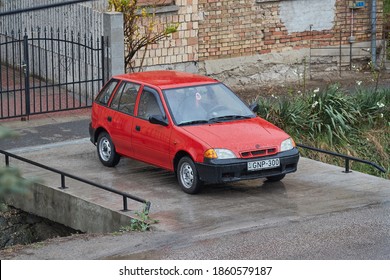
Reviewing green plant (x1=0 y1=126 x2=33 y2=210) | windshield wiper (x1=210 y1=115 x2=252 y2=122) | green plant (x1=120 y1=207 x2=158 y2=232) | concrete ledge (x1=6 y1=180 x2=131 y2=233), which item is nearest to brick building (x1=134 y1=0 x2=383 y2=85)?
windshield wiper (x1=210 y1=115 x2=252 y2=122)

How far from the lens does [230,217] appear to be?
9852mm

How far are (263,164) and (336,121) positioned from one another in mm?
4776

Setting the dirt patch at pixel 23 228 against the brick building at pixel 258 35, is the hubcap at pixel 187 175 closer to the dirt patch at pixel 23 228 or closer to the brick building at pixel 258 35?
the dirt patch at pixel 23 228

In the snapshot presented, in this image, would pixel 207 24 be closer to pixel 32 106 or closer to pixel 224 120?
pixel 32 106

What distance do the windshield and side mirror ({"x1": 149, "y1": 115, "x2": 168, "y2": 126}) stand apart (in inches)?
5.1


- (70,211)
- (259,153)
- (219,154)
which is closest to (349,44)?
(259,153)

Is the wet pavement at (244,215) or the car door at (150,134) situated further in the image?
the car door at (150,134)

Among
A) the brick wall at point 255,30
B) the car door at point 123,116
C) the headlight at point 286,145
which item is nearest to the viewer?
the headlight at point 286,145

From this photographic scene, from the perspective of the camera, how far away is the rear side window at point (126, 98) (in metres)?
11.9

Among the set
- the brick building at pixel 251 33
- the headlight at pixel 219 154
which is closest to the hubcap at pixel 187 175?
the headlight at pixel 219 154

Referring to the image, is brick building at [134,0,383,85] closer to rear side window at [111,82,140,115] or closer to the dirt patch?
rear side window at [111,82,140,115]

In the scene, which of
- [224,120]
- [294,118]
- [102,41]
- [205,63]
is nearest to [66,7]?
[102,41]

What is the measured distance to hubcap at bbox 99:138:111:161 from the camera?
12367 mm

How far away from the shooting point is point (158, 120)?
11172mm
